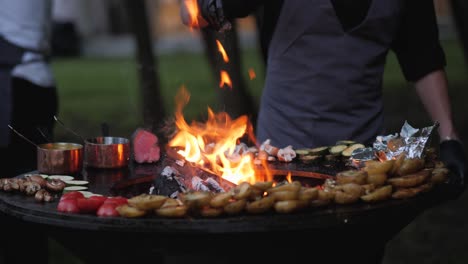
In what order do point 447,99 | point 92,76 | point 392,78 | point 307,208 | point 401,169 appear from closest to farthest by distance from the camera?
point 307,208
point 401,169
point 447,99
point 392,78
point 92,76

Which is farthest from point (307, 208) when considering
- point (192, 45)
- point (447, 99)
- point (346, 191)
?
point (192, 45)

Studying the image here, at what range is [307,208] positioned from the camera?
2.26m

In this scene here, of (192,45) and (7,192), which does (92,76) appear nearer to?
(192,45)

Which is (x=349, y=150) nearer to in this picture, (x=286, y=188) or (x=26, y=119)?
(x=286, y=188)

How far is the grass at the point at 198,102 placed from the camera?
244 inches

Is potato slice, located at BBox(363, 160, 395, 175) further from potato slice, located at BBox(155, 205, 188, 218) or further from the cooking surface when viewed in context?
potato slice, located at BBox(155, 205, 188, 218)

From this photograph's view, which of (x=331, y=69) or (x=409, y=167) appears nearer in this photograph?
(x=409, y=167)

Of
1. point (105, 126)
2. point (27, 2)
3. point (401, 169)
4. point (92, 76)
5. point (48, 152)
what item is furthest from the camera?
point (92, 76)

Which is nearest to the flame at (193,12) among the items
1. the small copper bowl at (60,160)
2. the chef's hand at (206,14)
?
the chef's hand at (206,14)

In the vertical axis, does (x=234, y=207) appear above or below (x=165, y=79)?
above

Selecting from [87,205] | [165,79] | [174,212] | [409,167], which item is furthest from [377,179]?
[165,79]

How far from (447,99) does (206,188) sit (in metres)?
1.40

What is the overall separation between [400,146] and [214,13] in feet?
2.94

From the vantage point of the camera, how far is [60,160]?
9.16 feet
